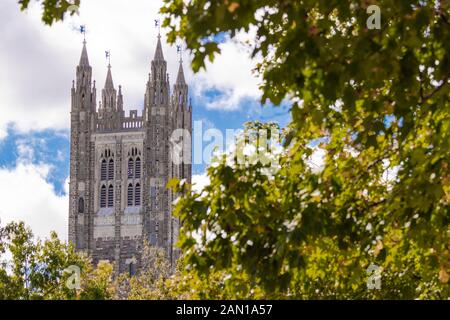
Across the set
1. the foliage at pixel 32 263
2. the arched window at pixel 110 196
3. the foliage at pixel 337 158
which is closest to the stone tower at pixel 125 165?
the arched window at pixel 110 196

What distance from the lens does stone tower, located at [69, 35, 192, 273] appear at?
293ft

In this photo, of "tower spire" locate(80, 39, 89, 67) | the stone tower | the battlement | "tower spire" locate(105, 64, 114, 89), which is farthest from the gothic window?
"tower spire" locate(80, 39, 89, 67)

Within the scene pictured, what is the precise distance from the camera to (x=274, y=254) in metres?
11.3

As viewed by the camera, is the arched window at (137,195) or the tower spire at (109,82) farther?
the tower spire at (109,82)

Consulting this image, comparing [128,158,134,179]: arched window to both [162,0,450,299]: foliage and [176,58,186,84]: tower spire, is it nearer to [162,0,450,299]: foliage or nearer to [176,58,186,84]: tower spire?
[176,58,186,84]: tower spire

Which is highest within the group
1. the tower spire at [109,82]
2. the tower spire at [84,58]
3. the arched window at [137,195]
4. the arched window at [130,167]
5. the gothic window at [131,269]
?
the tower spire at [84,58]

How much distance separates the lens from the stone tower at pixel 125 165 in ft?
293

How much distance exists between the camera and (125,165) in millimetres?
90688

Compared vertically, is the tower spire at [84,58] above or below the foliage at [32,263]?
above

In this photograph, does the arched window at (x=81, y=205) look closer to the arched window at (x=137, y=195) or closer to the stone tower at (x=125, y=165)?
the stone tower at (x=125, y=165)

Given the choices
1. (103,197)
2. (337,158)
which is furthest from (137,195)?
(337,158)

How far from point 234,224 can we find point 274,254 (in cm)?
73

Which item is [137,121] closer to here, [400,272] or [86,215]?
[86,215]

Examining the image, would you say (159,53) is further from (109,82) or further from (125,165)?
(125,165)
